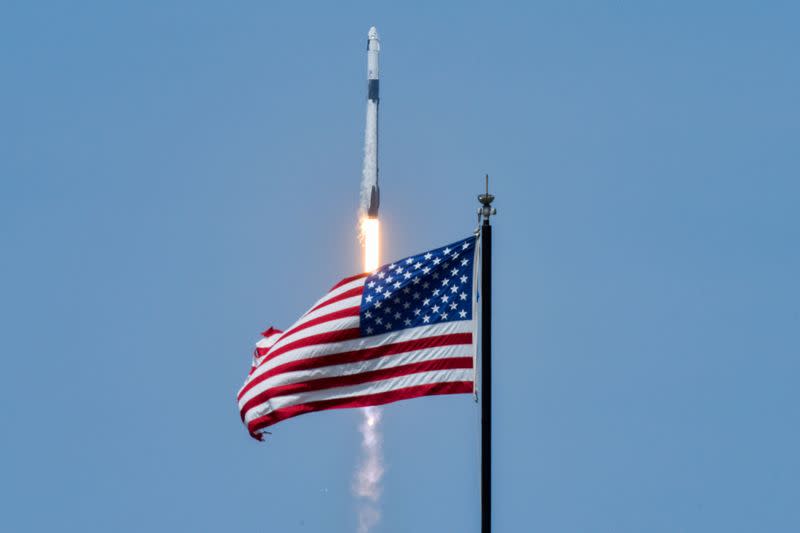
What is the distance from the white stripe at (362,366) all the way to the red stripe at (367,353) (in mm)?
84

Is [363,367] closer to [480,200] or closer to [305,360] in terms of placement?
[305,360]

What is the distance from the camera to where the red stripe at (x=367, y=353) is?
4806 cm

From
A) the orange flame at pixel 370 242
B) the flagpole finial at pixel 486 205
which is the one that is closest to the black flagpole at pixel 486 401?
the flagpole finial at pixel 486 205

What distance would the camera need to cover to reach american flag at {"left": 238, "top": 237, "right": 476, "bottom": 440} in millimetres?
47969

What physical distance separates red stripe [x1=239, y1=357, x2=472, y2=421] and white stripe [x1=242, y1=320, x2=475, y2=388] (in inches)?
26.8

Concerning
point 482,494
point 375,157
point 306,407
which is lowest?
point 482,494

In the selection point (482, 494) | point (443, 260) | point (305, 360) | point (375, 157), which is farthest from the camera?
point (375, 157)

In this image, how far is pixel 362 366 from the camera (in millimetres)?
→ 49625

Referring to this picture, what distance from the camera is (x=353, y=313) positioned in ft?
164

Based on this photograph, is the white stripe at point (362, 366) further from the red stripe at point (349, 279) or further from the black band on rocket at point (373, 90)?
the black band on rocket at point (373, 90)

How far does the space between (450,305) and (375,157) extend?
73954 millimetres

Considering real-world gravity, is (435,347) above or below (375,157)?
below

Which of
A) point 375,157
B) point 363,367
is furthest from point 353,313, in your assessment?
point 375,157

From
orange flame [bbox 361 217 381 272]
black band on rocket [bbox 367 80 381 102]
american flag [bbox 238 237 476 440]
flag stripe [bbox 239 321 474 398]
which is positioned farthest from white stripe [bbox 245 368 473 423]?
black band on rocket [bbox 367 80 381 102]
